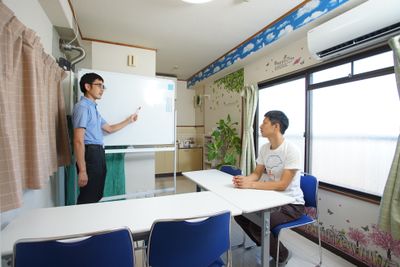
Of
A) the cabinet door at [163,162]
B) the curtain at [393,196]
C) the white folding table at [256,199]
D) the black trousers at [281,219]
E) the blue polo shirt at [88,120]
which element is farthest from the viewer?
the cabinet door at [163,162]

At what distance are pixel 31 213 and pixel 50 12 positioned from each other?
1.81 metres

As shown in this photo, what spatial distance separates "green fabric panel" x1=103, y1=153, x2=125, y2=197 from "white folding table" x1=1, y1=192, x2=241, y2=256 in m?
1.37

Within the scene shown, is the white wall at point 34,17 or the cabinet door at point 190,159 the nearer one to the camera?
the white wall at point 34,17

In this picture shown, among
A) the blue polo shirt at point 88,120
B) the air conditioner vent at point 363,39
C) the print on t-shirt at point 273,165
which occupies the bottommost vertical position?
the print on t-shirt at point 273,165

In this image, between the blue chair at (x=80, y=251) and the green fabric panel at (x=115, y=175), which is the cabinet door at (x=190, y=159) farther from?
the blue chair at (x=80, y=251)

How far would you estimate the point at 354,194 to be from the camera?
6.32ft

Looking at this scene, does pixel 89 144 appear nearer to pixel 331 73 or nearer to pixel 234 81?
pixel 331 73

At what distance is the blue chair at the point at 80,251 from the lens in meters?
0.73

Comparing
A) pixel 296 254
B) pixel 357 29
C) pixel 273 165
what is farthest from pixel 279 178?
pixel 357 29

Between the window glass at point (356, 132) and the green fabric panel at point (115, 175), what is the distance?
2430 millimetres

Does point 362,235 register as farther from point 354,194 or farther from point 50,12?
point 50,12

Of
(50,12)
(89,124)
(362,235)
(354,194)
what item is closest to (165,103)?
(89,124)

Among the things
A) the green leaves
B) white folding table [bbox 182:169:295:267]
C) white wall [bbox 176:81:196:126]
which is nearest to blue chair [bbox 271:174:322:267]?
white folding table [bbox 182:169:295:267]

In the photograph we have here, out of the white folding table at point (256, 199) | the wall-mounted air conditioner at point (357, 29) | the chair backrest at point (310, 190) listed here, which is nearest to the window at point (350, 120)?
the wall-mounted air conditioner at point (357, 29)
